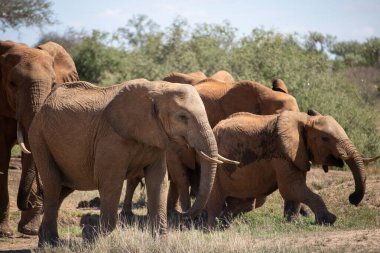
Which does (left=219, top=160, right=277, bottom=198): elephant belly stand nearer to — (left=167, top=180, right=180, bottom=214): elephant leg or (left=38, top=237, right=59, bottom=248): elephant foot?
(left=167, top=180, right=180, bottom=214): elephant leg

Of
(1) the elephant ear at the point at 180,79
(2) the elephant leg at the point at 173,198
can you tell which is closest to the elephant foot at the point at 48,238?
(2) the elephant leg at the point at 173,198

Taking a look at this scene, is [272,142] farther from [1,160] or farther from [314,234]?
[1,160]

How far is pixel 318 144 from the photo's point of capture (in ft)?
40.5

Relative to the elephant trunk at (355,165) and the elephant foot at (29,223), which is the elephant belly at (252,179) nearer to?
the elephant trunk at (355,165)

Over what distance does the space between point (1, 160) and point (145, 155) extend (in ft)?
11.0

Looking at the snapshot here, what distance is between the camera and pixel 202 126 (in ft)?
29.0

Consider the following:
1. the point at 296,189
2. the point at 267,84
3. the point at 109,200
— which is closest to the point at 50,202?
the point at 109,200

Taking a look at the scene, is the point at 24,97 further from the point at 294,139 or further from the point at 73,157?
the point at 294,139

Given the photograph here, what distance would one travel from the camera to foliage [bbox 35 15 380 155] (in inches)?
824

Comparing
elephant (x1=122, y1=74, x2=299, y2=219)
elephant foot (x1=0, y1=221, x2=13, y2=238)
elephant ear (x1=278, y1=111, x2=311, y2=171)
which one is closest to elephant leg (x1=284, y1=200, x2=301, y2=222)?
elephant ear (x1=278, y1=111, x2=311, y2=171)

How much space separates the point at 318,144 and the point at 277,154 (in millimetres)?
572

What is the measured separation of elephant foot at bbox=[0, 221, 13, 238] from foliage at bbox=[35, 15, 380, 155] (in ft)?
30.5

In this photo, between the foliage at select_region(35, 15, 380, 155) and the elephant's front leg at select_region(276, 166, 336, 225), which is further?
the foliage at select_region(35, 15, 380, 155)

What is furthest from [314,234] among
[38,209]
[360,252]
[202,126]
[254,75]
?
[254,75]
